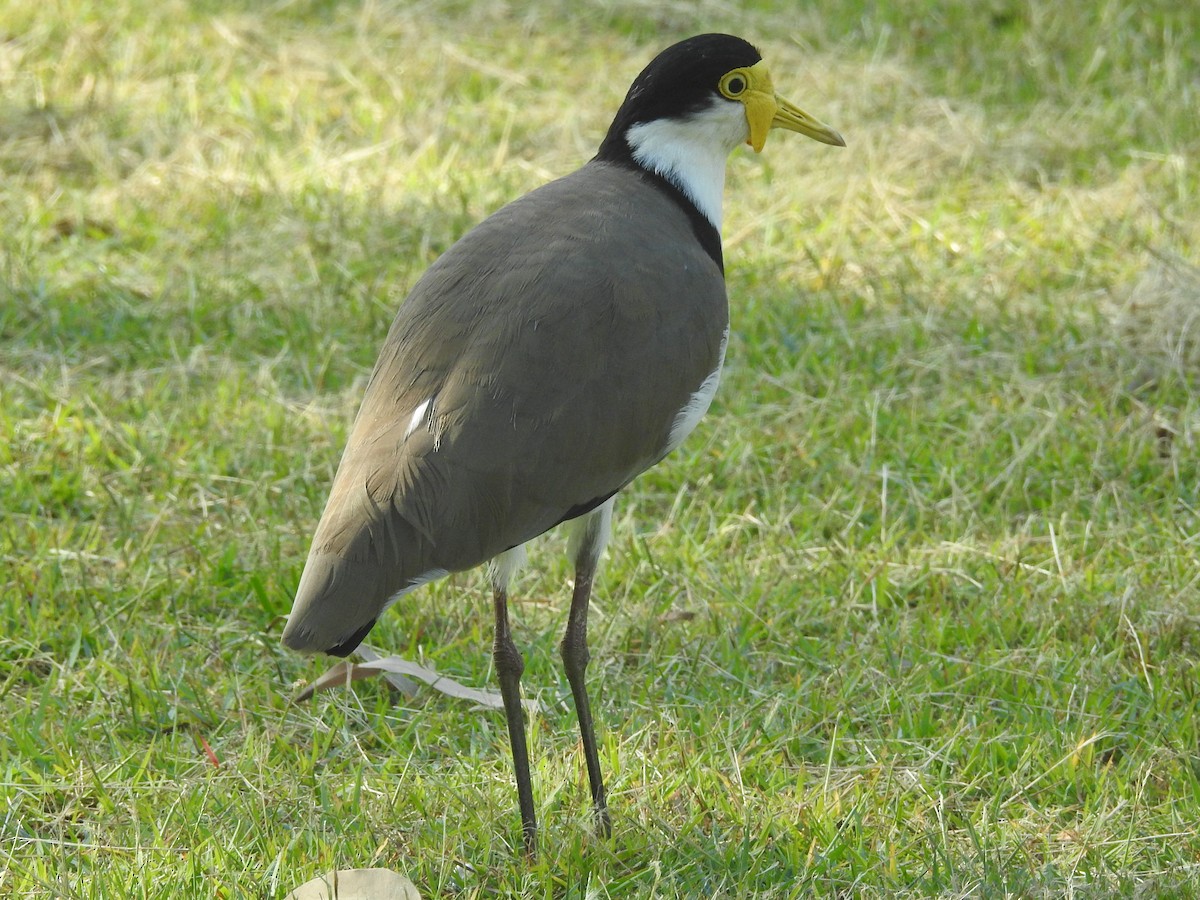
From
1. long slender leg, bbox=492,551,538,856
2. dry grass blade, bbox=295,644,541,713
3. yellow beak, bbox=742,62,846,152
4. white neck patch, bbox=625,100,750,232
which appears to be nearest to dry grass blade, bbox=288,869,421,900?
long slender leg, bbox=492,551,538,856

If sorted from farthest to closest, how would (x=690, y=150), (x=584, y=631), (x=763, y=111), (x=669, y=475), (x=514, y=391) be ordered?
(x=669, y=475), (x=763, y=111), (x=690, y=150), (x=584, y=631), (x=514, y=391)

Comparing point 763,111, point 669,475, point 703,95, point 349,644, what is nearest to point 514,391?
point 349,644

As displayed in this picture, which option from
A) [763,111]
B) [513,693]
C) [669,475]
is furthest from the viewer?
[669,475]

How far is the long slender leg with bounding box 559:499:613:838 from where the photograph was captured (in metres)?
3.20

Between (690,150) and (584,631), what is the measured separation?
1.15m

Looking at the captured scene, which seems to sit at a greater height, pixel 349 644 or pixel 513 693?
pixel 349 644

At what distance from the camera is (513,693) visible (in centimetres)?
321

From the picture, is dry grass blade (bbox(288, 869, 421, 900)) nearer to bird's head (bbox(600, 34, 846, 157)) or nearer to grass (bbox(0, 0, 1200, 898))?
grass (bbox(0, 0, 1200, 898))

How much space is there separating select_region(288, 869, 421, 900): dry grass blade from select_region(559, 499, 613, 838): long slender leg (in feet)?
1.79

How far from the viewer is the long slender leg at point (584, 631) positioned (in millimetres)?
3197

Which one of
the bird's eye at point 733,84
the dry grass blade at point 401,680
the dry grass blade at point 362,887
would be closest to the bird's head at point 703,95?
the bird's eye at point 733,84

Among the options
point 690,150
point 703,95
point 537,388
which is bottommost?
point 537,388

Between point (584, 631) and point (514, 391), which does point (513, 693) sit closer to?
point (584, 631)

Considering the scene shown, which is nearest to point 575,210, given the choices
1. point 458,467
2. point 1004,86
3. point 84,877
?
point 458,467
